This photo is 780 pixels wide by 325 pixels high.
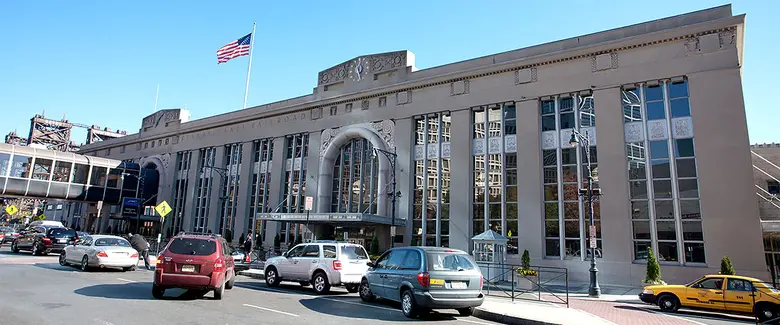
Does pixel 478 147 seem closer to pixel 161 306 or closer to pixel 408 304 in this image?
pixel 408 304

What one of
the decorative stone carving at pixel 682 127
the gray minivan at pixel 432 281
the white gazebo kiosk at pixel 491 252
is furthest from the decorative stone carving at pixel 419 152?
the gray minivan at pixel 432 281

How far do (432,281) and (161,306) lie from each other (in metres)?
6.34

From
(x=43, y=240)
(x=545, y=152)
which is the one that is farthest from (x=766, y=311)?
(x=43, y=240)

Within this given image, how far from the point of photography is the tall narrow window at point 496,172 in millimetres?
27094

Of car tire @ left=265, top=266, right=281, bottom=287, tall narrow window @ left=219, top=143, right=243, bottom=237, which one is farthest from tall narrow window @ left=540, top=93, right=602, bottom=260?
tall narrow window @ left=219, top=143, right=243, bottom=237

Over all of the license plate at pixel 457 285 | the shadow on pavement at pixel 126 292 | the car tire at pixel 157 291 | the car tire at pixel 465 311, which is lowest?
the car tire at pixel 465 311

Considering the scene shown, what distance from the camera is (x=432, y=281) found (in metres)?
10.7

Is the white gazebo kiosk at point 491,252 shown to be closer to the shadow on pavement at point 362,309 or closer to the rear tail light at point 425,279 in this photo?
the shadow on pavement at point 362,309

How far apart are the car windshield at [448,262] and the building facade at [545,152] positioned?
13.7m

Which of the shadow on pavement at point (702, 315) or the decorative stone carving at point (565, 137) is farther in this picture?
the decorative stone carving at point (565, 137)

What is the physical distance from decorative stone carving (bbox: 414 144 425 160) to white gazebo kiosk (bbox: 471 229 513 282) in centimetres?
906

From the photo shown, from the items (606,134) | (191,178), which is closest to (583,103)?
(606,134)

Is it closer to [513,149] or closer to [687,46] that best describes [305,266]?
[513,149]

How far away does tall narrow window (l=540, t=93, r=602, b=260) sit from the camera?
80.5ft
